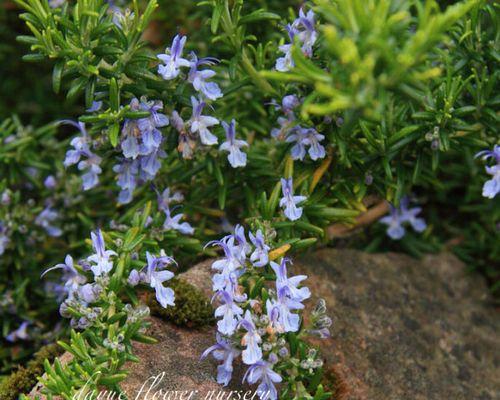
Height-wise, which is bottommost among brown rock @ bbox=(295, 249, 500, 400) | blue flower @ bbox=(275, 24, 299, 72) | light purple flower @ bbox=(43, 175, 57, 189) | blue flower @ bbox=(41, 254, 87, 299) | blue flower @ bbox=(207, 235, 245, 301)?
brown rock @ bbox=(295, 249, 500, 400)

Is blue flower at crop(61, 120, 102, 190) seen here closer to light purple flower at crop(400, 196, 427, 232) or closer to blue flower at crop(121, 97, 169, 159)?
blue flower at crop(121, 97, 169, 159)

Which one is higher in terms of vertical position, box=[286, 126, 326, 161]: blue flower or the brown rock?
box=[286, 126, 326, 161]: blue flower

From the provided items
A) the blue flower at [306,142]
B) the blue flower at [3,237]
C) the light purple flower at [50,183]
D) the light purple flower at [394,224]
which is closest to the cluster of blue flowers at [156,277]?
the blue flower at [306,142]

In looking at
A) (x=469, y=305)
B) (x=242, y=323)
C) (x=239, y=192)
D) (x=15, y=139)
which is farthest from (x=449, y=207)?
(x=15, y=139)

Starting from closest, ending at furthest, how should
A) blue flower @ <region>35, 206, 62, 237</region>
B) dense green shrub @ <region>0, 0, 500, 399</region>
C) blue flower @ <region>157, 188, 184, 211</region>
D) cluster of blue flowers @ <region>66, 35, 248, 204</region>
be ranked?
dense green shrub @ <region>0, 0, 500, 399</region> < cluster of blue flowers @ <region>66, 35, 248, 204</region> < blue flower @ <region>157, 188, 184, 211</region> < blue flower @ <region>35, 206, 62, 237</region>

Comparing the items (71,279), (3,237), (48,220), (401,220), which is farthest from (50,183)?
(401,220)

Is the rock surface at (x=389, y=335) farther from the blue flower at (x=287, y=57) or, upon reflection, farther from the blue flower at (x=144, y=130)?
the blue flower at (x=287, y=57)

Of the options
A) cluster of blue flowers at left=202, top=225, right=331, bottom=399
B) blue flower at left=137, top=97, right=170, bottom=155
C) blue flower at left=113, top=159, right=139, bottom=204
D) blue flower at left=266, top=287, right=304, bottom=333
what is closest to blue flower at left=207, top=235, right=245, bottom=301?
cluster of blue flowers at left=202, top=225, right=331, bottom=399

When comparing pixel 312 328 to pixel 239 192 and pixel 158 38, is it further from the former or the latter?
pixel 158 38
